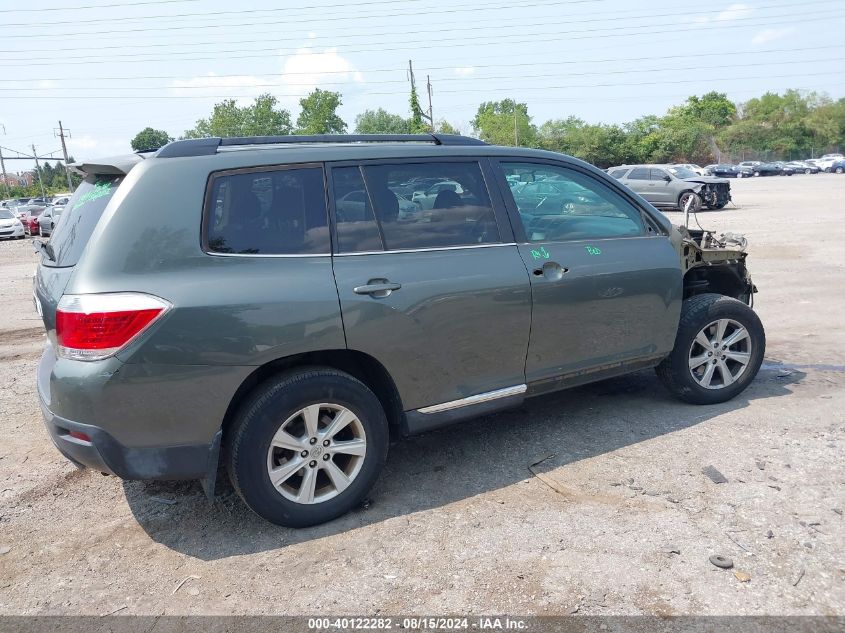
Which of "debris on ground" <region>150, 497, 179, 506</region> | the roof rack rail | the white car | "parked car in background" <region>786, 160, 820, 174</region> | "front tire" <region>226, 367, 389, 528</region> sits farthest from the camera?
"parked car in background" <region>786, 160, 820, 174</region>

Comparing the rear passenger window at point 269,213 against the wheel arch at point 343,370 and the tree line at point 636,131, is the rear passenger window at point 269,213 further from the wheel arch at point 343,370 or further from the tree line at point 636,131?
the tree line at point 636,131

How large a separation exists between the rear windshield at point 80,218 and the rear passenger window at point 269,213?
Result: 0.53 meters

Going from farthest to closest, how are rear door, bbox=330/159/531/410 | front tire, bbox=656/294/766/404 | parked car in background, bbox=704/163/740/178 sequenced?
parked car in background, bbox=704/163/740/178 → front tire, bbox=656/294/766/404 → rear door, bbox=330/159/531/410

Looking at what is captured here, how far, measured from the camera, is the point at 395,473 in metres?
3.96

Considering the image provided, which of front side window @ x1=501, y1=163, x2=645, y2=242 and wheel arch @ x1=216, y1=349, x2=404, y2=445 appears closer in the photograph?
wheel arch @ x1=216, y1=349, x2=404, y2=445

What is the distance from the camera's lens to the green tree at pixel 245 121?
252 ft

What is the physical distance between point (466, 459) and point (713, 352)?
6.54ft

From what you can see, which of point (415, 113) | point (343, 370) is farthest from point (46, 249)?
point (415, 113)

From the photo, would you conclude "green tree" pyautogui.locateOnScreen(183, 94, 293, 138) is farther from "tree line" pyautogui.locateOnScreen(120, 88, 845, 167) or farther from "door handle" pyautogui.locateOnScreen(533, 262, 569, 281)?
"door handle" pyautogui.locateOnScreen(533, 262, 569, 281)

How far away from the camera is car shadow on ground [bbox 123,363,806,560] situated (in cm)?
338

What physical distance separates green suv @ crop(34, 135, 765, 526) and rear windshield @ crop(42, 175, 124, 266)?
0.6 inches

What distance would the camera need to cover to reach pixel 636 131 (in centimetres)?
7031

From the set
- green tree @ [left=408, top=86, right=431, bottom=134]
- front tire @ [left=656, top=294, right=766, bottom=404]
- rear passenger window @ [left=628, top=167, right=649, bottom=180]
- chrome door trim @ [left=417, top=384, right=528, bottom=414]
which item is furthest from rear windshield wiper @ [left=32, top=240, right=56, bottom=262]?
green tree @ [left=408, top=86, right=431, bottom=134]

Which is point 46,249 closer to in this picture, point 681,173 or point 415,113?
point 681,173
